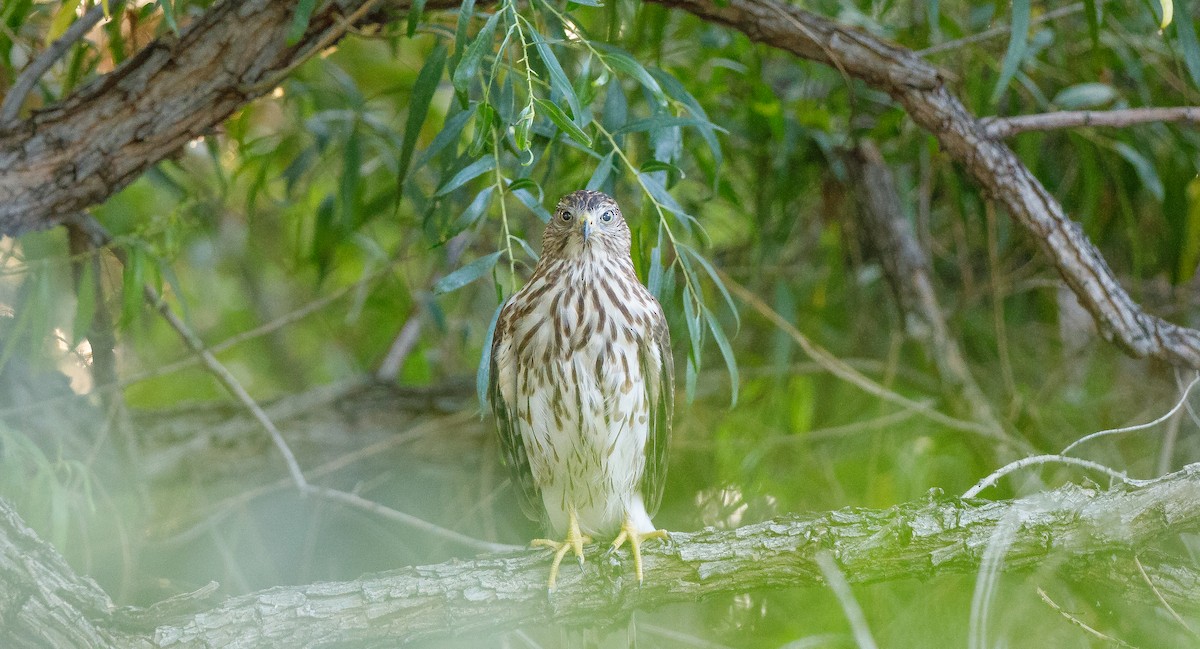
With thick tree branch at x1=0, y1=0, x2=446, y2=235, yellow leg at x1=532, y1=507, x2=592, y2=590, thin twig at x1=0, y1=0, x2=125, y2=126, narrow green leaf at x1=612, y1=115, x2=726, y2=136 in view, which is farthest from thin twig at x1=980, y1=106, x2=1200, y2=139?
thin twig at x1=0, y1=0, x2=125, y2=126

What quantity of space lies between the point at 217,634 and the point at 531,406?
831 millimetres

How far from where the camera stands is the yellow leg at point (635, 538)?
2.20 metres

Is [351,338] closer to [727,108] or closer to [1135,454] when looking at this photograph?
[727,108]

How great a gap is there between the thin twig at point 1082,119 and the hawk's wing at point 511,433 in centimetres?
123

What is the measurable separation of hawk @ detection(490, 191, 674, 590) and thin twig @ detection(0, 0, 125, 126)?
1169mm

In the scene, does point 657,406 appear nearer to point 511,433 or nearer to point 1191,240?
point 511,433

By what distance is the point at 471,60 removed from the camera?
5.78 ft

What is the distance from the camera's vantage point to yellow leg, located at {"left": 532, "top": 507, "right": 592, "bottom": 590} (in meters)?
2.15

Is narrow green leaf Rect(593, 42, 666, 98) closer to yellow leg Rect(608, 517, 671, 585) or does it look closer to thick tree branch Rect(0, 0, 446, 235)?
thick tree branch Rect(0, 0, 446, 235)

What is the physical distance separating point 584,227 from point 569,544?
0.70 metres

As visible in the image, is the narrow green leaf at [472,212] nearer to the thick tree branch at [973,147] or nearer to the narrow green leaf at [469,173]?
the narrow green leaf at [469,173]

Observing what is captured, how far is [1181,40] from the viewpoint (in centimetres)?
231

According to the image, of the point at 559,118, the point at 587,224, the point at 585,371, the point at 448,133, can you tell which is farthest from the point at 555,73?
the point at 585,371

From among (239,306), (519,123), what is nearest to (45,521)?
(519,123)
